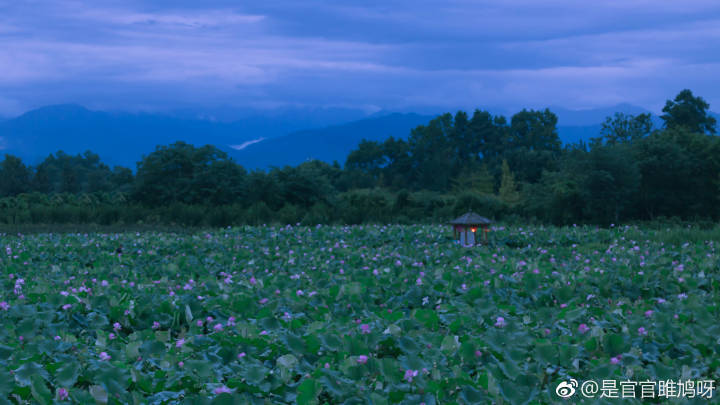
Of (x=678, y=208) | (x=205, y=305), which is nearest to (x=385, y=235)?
(x=205, y=305)

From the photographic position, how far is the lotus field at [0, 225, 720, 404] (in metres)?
2.59

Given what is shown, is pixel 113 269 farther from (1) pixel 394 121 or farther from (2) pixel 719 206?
(1) pixel 394 121

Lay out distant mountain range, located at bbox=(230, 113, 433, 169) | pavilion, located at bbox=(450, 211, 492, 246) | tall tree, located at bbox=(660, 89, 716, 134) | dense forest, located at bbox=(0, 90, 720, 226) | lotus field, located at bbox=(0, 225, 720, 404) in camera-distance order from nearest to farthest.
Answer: lotus field, located at bbox=(0, 225, 720, 404), pavilion, located at bbox=(450, 211, 492, 246), dense forest, located at bbox=(0, 90, 720, 226), tall tree, located at bbox=(660, 89, 716, 134), distant mountain range, located at bbox=(230, 113, 433, 169)

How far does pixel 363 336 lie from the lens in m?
3.18

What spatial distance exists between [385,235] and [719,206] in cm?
1968

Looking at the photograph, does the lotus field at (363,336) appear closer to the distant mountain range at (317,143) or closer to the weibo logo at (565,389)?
the weibo logo at (565,389)

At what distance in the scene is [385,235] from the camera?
11156 mm

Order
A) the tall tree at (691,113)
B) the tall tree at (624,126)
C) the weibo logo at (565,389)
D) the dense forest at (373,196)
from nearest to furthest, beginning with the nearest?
the weibo logo at (565,389) → the dense forest at (373,196) → the tall tree at (691,113) → the tall tree at (624,126)

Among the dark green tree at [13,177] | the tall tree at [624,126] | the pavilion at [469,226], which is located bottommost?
the dark green tree at [13,177]

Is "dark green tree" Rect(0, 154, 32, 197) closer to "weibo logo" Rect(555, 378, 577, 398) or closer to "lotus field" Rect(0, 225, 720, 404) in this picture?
"lotus field" Rect(0, 225, 720, 404)

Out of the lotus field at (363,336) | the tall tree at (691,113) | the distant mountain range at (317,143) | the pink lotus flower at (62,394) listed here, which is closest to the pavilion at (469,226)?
the lotus field at (363,336)

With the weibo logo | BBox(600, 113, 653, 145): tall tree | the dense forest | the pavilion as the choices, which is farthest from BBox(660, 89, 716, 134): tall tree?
the weibo logo

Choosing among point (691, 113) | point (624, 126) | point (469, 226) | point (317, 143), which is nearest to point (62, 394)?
point (469, 226)

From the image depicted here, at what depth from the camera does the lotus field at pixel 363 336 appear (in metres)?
2.59
